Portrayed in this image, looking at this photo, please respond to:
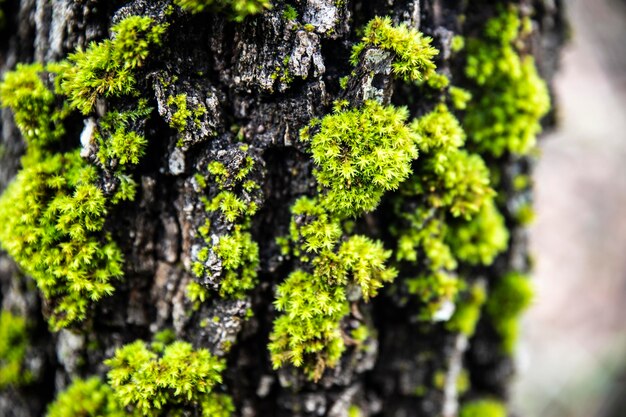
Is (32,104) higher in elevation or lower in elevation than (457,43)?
lower

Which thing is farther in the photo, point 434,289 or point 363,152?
point 434,289

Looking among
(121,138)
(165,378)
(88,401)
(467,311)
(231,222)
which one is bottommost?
(88,401)

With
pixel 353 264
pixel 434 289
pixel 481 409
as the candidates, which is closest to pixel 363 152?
pixel 353 264

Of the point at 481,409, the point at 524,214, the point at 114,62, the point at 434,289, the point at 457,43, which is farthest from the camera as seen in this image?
the point at 481,409

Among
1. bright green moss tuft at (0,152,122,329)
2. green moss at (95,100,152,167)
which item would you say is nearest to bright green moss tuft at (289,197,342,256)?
green moss at (95,100,152,167)

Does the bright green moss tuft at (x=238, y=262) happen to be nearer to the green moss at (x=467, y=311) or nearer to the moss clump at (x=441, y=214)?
the moss clump at (x=441, y=214)

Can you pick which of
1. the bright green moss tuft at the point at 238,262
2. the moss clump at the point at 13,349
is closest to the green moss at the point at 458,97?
the bright green moss tuft at the point at 238,262

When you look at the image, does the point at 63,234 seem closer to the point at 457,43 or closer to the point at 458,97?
the point at 458,97
